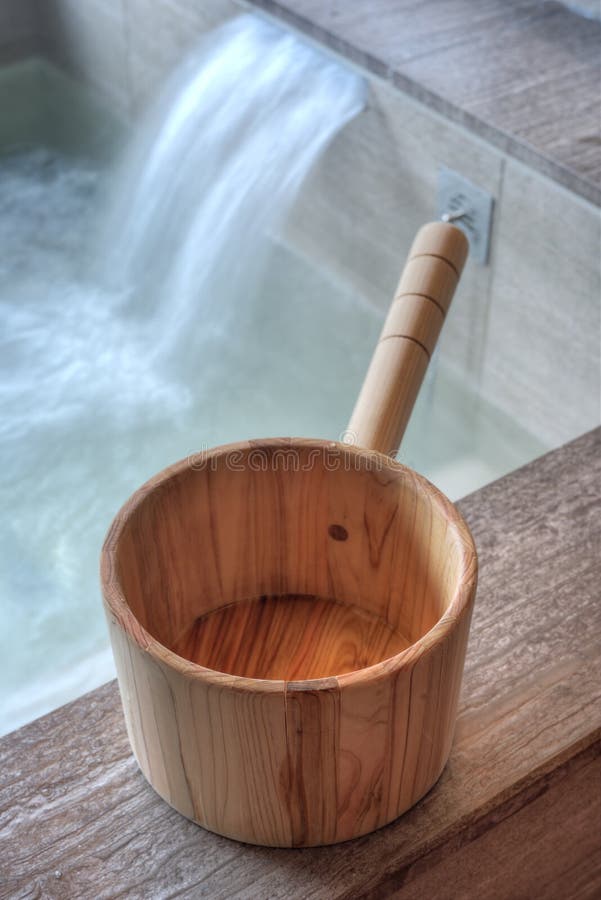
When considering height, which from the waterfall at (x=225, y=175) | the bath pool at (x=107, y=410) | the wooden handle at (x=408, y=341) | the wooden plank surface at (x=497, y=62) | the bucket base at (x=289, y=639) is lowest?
the bath pool at (x=107, y=410)

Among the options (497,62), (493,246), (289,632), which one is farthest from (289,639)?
(497,62)

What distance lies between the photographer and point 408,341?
0.85 meters

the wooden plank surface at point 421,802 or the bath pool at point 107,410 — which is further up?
the wooden plank surface at point 421,802

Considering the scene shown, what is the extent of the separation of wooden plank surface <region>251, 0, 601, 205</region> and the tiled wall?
4 centimetres

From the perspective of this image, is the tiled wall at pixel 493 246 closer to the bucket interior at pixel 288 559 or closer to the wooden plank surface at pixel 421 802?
the wooden plank surface at pixel 421 802

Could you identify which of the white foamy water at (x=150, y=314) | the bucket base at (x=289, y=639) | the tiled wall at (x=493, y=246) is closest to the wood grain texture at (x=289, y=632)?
the bucket base at (x=289, y=639)

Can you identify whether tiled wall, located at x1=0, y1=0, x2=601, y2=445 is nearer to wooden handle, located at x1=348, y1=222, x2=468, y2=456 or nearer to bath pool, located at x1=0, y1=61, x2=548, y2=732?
bath pool, located at x1=0, y1=61, x2=548, y2=732

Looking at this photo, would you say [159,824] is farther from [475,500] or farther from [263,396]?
[263,396]

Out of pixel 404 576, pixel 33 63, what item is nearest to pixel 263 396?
pixel 404 576

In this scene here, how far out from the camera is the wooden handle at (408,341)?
2.69ft

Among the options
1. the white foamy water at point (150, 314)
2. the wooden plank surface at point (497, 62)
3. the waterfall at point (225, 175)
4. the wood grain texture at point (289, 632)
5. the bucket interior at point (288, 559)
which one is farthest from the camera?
the waterfall at point (225, 175)

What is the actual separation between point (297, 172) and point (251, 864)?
1.44 meters

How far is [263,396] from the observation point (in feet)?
6.16

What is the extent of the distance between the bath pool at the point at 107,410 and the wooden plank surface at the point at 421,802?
1.95 feet
